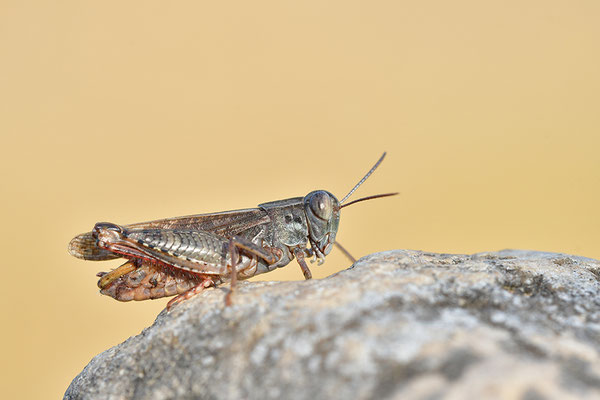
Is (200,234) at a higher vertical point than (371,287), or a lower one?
higher

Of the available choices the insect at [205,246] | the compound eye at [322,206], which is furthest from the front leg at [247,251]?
the compound eye at [322,206]

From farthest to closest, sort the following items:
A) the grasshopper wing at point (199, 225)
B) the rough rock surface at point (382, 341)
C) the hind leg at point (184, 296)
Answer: the grasshopper wing at point (199, 225) < the hind leg at point (184, 296) < the rough rock surface at point (382, 341)

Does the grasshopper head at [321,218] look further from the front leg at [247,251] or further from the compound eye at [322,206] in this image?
the front leg at [247,251]

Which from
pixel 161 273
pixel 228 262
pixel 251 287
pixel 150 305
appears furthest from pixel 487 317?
pixel 150 305

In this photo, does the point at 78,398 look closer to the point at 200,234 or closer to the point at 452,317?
the point at 200,234

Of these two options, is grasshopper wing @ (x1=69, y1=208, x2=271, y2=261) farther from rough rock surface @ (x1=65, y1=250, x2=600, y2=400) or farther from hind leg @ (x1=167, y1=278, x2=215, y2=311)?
rough rock surface @ (x1=65, y1=250, x2=600, y2=400)

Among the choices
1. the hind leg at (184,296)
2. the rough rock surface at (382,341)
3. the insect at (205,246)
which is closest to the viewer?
the rough rock surface at (382,341)
